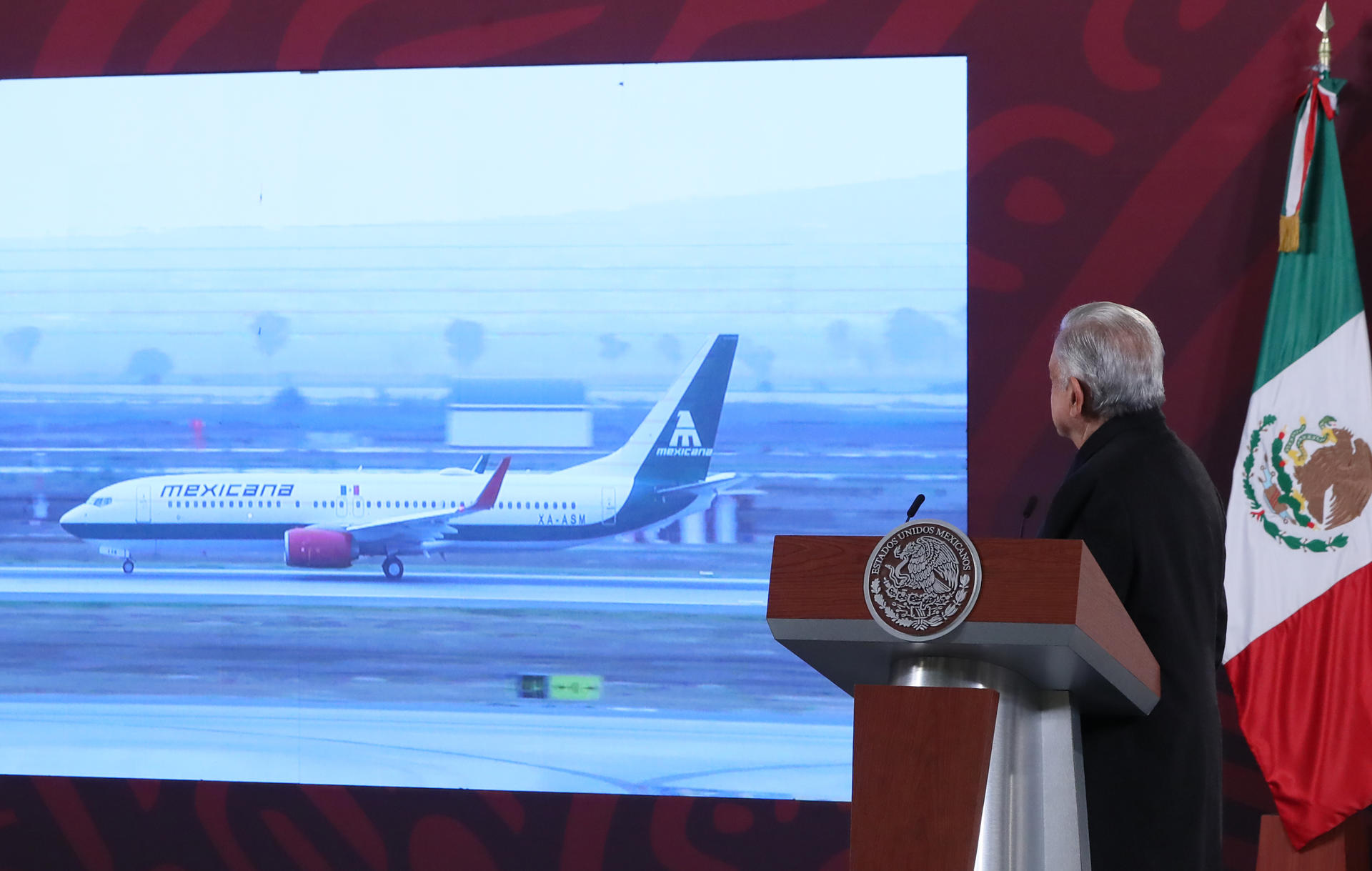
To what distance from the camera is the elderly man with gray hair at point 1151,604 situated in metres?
1.62

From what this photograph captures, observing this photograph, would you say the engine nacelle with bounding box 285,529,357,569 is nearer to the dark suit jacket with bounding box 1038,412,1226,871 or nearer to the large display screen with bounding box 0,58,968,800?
the large display screen with bounding box 0,58,968,800

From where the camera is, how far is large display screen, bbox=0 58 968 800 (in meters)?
3.31

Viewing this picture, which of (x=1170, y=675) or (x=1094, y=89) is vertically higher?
(x=1094, y=89)

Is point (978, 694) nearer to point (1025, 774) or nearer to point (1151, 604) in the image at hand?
point (1025, 774)

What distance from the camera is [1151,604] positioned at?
1634 mm

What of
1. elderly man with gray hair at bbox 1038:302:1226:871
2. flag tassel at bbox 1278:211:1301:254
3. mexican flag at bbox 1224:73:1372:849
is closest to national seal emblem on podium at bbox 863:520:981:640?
elderly man with gray hair at bbox 1038:302:1226:871

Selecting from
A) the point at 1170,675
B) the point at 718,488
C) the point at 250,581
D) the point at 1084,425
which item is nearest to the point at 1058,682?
the point at 1170,675

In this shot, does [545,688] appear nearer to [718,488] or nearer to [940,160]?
[718,488]

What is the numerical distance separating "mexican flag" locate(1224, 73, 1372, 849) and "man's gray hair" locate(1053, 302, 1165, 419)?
1.40 meters

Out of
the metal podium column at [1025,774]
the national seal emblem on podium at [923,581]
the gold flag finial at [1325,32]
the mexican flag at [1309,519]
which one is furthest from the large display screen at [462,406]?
the national seal emblem on podium at [923,581]

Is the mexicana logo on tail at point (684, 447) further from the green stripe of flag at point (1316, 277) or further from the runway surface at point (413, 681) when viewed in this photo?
the green stripe of flag at point (1316, 277)

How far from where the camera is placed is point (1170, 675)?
5.40ft

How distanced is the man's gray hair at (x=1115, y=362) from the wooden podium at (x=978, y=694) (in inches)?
16.7

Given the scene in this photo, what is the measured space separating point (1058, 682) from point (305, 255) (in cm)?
260
